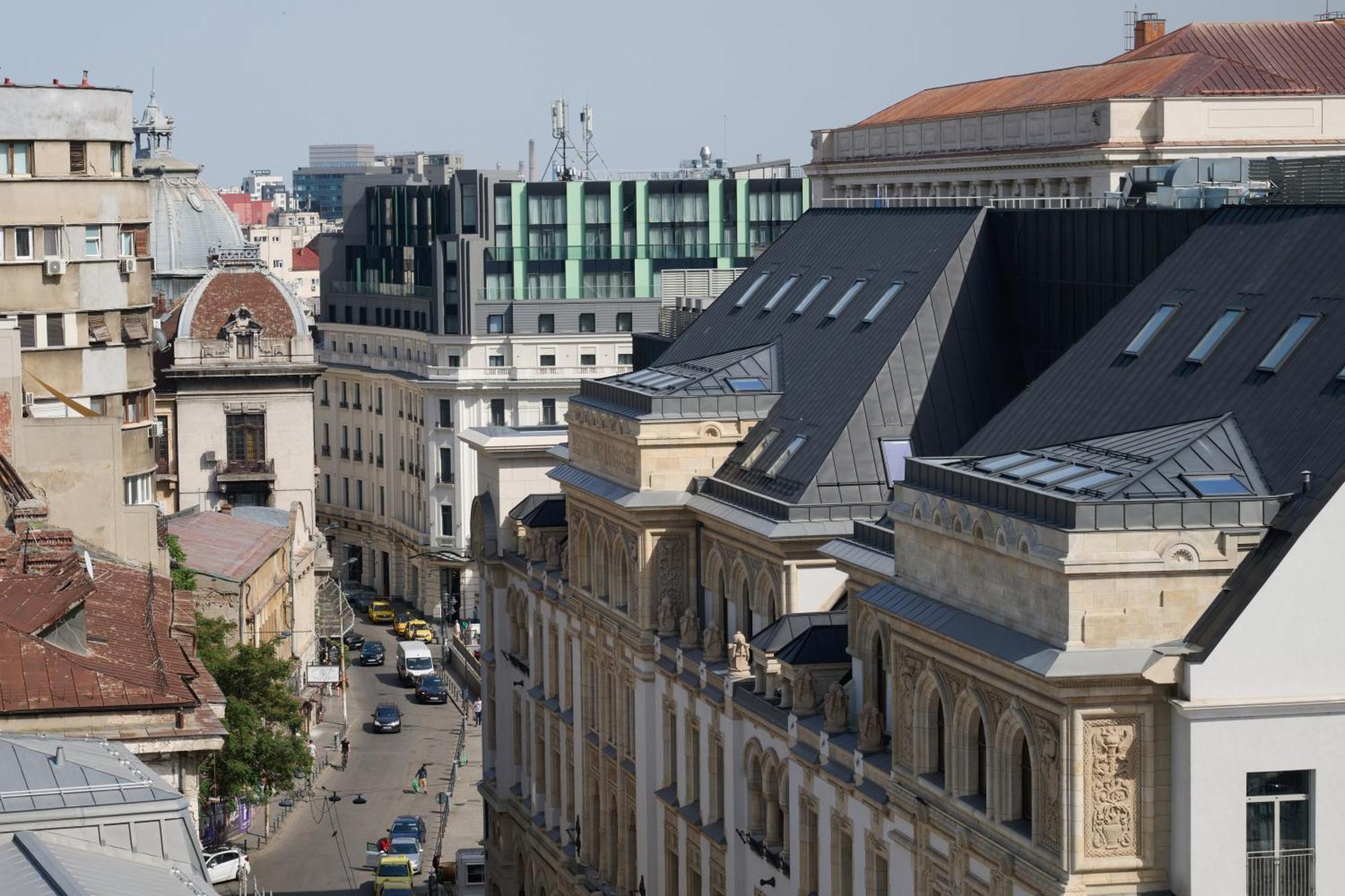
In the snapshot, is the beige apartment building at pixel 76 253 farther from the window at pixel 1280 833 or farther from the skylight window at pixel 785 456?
the window at pixel 1280 833

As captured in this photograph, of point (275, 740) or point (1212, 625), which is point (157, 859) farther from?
point (275, 740)

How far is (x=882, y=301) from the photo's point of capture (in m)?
75.2

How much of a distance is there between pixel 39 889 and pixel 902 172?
93.2 metres

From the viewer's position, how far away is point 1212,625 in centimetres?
4528

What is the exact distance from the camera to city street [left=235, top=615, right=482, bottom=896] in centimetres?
11062

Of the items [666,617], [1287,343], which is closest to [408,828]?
[666,617]

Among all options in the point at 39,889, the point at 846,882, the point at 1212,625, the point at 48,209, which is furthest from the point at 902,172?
the point at 39,889

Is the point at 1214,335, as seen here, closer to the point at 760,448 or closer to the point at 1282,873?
the point at 1282,873

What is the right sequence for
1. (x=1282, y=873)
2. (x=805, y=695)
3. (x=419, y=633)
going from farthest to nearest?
(x=419, y=633), (x=805, y=695), (x=1282, y=873)

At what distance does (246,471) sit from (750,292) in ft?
244

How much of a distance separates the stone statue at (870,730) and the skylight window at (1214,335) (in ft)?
31.6

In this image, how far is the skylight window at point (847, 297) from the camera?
77375mm

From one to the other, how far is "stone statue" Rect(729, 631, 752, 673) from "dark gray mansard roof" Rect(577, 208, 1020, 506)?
359 cm

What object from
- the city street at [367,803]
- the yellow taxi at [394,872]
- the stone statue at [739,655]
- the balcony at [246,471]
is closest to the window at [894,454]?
the stone statue at [739,655]
